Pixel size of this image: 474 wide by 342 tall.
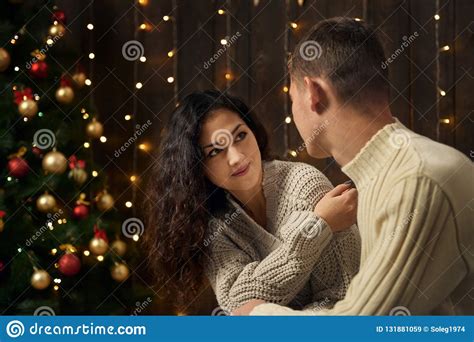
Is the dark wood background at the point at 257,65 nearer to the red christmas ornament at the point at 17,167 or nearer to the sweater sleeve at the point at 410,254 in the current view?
the red christmas ornament at the point at 17,167

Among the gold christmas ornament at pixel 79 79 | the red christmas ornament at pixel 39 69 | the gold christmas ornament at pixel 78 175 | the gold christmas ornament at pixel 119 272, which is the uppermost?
the red christmas ornament at pixel 39 69

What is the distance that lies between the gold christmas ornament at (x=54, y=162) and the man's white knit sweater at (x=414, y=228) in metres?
0.88

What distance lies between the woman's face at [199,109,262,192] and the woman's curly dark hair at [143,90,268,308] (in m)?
0.02

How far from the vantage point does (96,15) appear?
7.14ft

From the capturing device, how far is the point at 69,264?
2.12 m

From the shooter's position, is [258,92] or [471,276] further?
[258,92]

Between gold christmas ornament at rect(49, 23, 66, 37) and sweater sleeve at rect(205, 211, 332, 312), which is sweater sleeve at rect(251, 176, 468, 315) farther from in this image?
gold christmas ornament at rect(49, 23, 66, 37)

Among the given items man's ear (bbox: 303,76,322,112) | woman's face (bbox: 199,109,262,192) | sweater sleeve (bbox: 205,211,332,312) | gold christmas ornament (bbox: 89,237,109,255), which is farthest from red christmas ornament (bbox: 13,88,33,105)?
man's ear (bbox: 303,76,322,112)

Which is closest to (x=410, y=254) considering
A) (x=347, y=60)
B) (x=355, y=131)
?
(x=355, y=131)

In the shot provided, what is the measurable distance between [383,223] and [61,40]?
1074mm

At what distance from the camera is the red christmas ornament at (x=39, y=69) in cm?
213

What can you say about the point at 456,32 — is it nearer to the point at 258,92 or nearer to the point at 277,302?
the point at 258,92

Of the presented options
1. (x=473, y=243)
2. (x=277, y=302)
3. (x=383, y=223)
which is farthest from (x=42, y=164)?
(x=473, y=243)

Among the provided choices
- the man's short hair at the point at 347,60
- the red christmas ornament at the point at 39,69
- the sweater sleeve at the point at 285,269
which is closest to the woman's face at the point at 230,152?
the sweater sleeve at the point at 285,269
